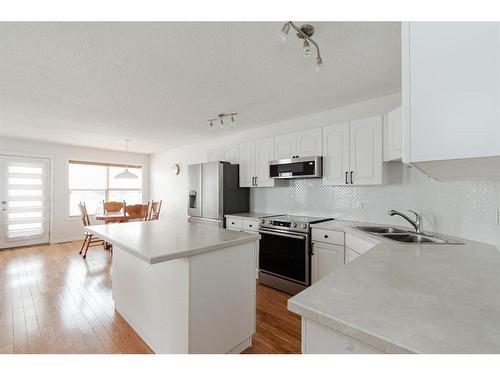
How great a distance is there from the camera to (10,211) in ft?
16.2

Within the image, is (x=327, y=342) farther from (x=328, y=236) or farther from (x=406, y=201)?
(x=406, y=201)

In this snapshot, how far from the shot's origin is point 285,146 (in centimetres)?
339

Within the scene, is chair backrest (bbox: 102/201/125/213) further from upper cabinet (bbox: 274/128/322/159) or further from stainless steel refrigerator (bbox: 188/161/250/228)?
upper cabinet (bbox: 274/128/322/159)

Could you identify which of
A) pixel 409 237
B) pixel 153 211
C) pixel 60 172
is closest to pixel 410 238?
pixel 409 237

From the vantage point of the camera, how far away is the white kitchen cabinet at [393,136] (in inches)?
87.2

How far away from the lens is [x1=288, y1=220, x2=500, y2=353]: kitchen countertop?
2.01 ft

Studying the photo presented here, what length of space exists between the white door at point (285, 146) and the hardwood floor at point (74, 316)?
1810 mm

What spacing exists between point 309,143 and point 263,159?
79 centimetres

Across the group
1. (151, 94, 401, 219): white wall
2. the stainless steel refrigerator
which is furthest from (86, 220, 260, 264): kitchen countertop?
(151, 94, 401, 219): white wall

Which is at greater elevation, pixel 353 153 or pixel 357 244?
pixel 353 153

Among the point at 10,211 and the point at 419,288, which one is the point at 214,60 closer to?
the point at 419,288

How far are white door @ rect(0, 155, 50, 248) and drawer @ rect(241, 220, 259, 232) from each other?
4.80 m
